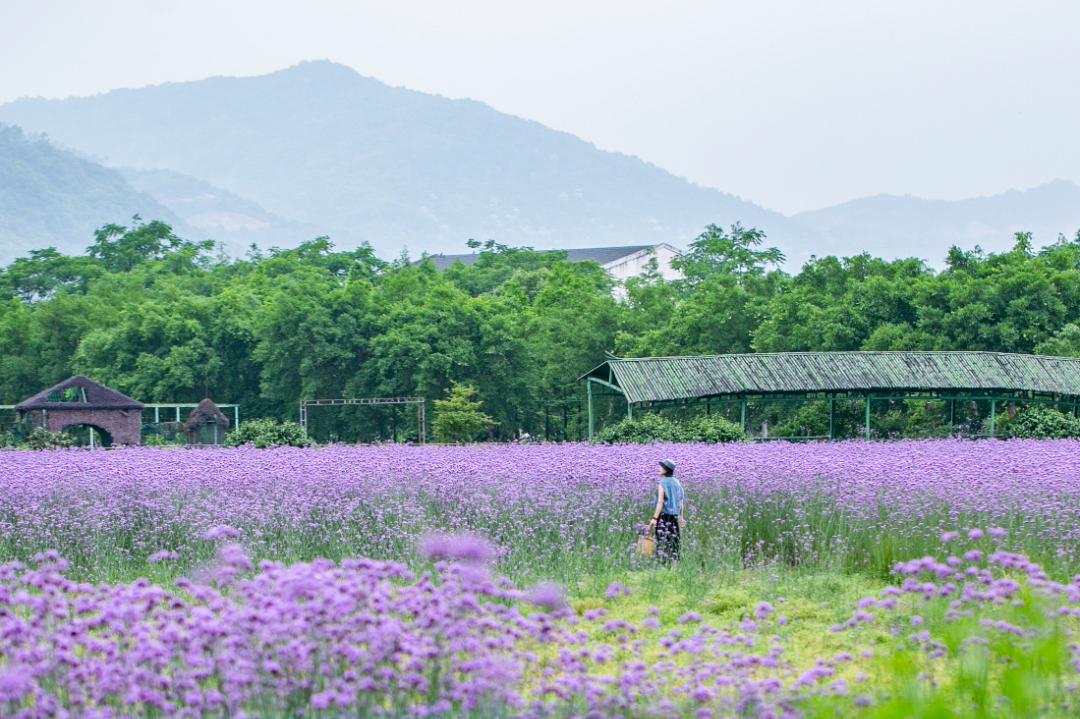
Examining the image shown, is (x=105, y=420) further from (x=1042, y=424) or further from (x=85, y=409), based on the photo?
(x=1042, y=424)

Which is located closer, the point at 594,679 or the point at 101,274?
the point at 594,679

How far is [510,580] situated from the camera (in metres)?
6.64

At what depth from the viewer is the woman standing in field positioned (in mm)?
8680

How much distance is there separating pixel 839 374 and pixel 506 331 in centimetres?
1390

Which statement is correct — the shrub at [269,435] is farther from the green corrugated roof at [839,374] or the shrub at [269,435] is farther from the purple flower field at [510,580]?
the purple flower field at [510,580]

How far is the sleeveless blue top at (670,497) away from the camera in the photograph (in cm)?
873

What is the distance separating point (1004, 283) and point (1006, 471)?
80.3 feet

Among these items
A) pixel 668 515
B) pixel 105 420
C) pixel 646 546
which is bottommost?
pixel 646 546

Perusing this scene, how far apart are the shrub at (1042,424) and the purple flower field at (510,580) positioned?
10.9 metres

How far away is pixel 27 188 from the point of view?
196125 millimetres

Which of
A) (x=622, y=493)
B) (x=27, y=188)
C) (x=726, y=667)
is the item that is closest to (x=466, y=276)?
(x=622, y=493)

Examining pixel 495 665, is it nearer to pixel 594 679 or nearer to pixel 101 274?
pixel 594 679

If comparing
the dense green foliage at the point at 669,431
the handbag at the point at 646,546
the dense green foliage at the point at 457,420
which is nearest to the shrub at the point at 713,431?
the dense green foliage at the point at 669,431

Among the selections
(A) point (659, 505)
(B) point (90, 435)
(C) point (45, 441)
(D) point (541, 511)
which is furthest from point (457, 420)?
(A) point (659, 505)
